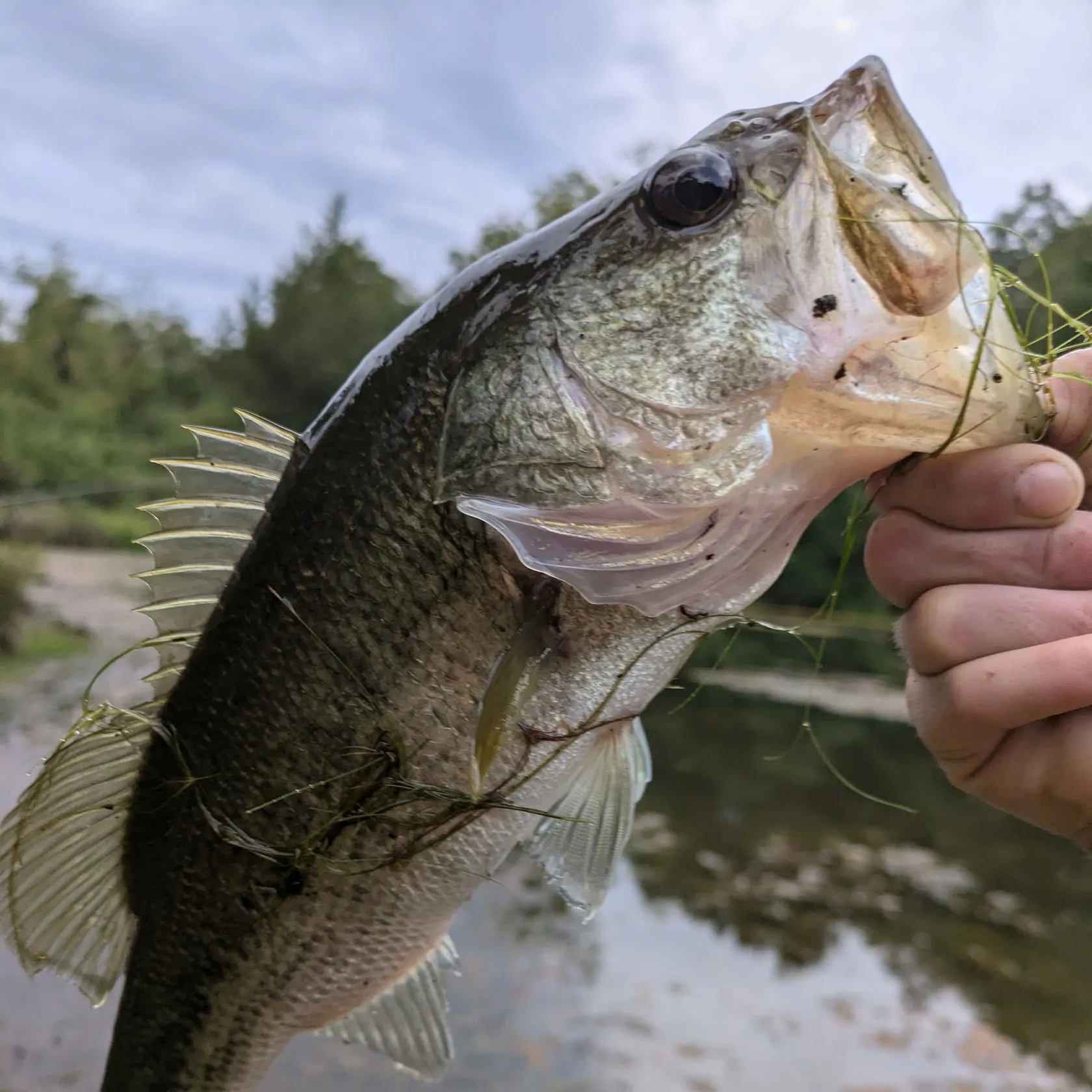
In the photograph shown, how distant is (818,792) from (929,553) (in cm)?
840

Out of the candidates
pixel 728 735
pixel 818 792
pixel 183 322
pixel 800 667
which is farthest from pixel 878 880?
pixel 183 322

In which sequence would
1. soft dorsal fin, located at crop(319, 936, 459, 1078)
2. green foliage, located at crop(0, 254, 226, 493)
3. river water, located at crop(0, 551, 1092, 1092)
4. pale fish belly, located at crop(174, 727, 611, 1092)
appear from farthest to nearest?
1. green foliage, located at crop(0, 254, 226, 493)
2. river water, located at crop(0, 551, 1092, 1092)
3. soft dorsal fin, located at crop(319, 936, 459, 1078)
4. pale fish belly, located at crop(174, 727, 611, 1092)

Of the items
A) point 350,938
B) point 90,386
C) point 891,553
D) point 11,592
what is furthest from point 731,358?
point 90,386

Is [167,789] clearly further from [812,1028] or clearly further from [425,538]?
[812,1028]

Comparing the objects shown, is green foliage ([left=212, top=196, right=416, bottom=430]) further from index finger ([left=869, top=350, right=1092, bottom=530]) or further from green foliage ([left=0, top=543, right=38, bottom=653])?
index finger ([left=869, top=350, right=1092, bottom=530])

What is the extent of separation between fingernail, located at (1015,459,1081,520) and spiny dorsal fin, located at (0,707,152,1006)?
4.65 feet

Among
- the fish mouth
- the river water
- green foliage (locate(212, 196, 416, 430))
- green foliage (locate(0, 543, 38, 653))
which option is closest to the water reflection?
the river water

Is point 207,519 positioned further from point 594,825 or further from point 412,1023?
point 412,1023

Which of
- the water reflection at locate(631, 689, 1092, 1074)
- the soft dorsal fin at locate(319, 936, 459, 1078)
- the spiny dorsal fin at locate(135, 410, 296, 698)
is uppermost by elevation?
the spiny dorsal fin at locate(135, 410, 296, 698)

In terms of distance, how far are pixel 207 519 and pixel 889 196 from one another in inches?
45.7

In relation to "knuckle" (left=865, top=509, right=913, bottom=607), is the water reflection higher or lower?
lower

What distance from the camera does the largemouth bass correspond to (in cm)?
103

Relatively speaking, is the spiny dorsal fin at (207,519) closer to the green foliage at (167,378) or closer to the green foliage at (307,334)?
the green foliage at (167,378)

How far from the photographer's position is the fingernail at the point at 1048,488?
1033 millimetres
